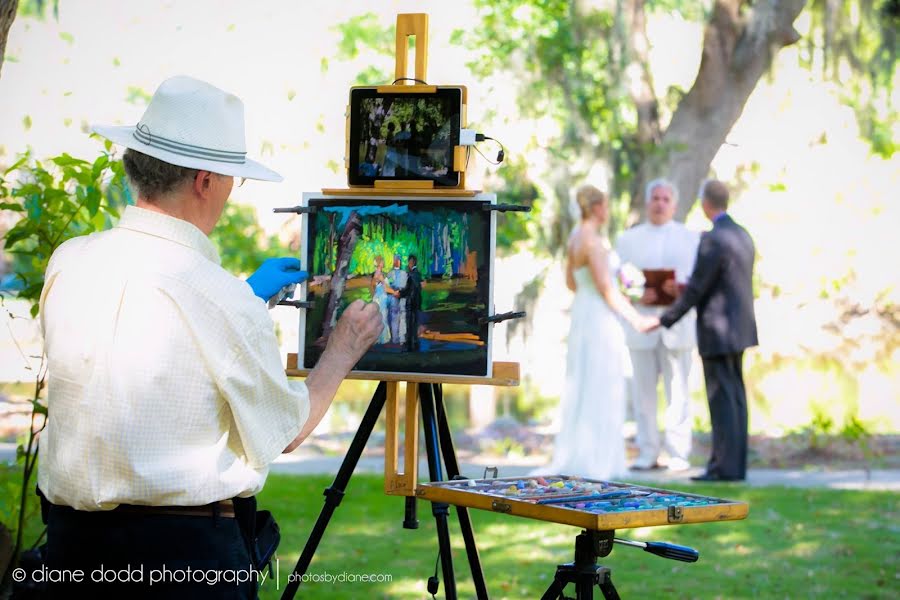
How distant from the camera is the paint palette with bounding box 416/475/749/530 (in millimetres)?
2457

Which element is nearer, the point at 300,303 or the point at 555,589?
the point at 555,589

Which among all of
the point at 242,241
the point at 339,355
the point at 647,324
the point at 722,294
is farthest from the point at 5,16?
the point at 242,241

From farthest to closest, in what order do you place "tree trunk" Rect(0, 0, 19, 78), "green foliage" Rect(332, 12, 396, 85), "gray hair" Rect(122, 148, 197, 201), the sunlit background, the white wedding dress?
"green foliage" Rect(332, 12, 396, 85), the sunlit background, the white wedding dress, "tree trunk" Rect(0, 0, 19, 78), "gray hair" Rect(122, 148, 197, 201)

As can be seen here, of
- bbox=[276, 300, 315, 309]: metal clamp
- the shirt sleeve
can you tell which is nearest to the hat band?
the shirt sleeve

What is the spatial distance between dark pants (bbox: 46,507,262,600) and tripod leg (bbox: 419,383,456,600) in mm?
1056

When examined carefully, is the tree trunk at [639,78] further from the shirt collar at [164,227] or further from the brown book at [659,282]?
the shirt collar at [164,227]

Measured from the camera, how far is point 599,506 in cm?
257

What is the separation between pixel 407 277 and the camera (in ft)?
11.0

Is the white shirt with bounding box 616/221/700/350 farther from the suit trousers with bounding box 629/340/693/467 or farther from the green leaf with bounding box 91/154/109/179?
the green leaf with bounding box 91/154/109/179

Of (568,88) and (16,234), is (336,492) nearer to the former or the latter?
(16,234)

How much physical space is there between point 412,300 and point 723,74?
7.20 meters

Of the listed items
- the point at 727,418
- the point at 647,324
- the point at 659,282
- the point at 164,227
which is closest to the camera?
the point at 164,227

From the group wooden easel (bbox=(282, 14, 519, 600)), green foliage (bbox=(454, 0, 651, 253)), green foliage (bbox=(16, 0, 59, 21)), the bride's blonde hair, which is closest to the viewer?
wooden easel (bbox=(282, 14, 519, 600))

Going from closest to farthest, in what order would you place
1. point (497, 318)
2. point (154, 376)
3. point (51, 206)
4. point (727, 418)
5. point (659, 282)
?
1. point (154, 376)
2. point (497, 318)
3. point (51, 206)
4. point (727, 418)
5. point (659, 282)
